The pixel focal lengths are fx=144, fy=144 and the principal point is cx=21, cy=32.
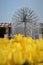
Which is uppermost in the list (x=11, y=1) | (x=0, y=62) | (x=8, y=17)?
(x=11, y=1)

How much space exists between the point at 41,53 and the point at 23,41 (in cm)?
3

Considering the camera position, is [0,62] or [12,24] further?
[12,24]

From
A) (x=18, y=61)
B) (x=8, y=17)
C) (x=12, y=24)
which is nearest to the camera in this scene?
(x=18, y=61)

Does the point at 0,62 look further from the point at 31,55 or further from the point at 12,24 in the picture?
the point at 12,24

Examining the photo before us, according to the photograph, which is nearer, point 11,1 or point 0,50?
point 0,50

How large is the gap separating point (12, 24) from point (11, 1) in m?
0.30

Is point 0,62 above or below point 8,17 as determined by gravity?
below

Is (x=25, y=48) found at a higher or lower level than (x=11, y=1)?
lower

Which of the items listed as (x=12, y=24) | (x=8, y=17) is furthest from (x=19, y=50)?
(x=8, y=17)

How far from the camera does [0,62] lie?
16 cm

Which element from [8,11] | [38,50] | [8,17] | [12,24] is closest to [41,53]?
[38,50]

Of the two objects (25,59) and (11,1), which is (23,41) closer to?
(25,59)

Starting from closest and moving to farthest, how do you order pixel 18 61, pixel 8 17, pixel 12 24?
1. pixel 18 61
2. pixel 12 24
3. pixel 8 17

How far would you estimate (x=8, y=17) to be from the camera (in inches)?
46.3
